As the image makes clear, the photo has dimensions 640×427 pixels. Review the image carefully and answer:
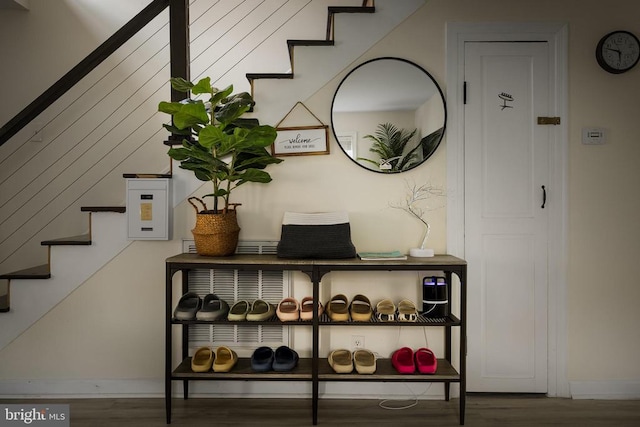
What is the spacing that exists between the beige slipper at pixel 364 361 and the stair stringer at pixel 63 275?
1569mm

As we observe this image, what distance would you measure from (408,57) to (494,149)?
2.60ft

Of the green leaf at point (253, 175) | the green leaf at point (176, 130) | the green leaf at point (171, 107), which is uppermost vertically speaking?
the green leaf at point (171, 107)

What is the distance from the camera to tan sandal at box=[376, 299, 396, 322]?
236 centimetres

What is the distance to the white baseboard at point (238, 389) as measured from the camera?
103 inches

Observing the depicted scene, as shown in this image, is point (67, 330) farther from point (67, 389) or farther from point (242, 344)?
point (242, 344)

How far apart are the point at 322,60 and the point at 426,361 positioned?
1919mm

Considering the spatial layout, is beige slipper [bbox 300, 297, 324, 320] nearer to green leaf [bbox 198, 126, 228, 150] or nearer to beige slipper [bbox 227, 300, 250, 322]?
beige slipper [bbox 227, 300, 250, 322]

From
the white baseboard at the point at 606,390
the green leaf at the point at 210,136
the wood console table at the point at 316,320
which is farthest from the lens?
the white baseboard at the point at 606,390

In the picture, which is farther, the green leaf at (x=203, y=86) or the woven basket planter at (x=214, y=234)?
the woven basket planter at (x=214, y=234)

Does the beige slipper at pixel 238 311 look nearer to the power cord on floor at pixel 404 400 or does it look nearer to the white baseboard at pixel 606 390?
the power cord on floor at pixel 404 400

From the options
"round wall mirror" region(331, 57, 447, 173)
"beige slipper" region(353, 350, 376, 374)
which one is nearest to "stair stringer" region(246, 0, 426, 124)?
"round wall mirror" region(331, 57, 447, 173)

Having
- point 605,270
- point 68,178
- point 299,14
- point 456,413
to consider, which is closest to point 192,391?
point 456,413

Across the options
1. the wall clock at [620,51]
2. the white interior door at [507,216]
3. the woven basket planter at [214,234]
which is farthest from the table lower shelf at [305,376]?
the wall clock at [620,51]

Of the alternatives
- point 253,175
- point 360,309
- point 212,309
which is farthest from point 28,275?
point 360,309
